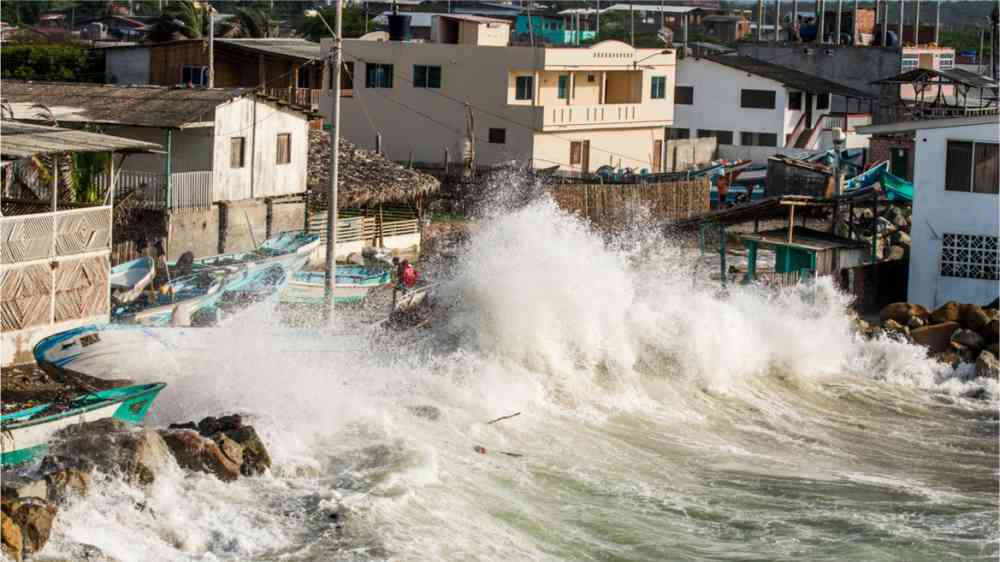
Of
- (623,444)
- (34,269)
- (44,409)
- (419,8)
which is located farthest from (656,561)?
(419,8)

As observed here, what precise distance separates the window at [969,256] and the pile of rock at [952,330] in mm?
1454

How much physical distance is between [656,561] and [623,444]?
5648 mm

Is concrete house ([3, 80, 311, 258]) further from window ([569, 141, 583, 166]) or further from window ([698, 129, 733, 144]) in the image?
window ([698, 129, 733, 144])

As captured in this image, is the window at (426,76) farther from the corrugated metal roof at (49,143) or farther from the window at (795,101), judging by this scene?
the corrugated metal roof at (49,143)

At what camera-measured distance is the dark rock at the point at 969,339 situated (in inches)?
1266

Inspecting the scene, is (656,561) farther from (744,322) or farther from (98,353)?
(744,322)

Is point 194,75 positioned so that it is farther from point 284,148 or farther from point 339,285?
point 339,285

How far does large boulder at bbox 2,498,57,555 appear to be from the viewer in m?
16.7

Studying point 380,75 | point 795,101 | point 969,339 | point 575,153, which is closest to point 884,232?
point 969,339

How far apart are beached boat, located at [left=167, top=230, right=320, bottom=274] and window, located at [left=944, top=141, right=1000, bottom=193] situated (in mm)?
13530

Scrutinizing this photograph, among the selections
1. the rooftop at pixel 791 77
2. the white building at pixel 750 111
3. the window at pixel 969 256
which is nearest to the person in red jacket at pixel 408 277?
the window at pixel 969 256

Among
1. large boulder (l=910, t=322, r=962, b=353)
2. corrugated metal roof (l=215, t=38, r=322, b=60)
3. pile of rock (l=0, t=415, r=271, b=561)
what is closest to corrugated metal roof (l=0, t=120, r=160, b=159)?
pile of rock (l=0, t=415, r=271, b=561)

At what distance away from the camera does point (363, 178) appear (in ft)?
131

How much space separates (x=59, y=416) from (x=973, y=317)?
65.1 ft
